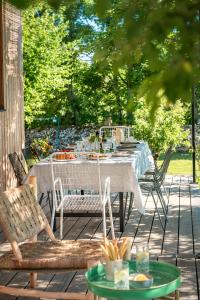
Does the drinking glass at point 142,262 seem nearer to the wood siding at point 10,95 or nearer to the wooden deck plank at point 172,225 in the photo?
the wooden deck plank at point 172,225

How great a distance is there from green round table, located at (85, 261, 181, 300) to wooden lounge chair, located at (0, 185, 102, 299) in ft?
0.64

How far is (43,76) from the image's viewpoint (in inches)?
578

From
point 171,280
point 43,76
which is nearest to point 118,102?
point 43,76

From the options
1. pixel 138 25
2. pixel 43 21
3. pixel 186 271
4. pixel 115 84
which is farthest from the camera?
pixel 115 84

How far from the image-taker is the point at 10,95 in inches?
312

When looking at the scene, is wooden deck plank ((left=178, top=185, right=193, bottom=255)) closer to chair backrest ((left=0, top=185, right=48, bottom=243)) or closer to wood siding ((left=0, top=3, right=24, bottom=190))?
chair backrest ((left=0, top=185, right=48, bottom=243))

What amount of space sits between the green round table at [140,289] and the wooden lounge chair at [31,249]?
194 millimetres

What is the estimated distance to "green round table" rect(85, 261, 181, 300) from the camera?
2.48 metres

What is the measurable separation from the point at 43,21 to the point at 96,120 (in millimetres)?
5278

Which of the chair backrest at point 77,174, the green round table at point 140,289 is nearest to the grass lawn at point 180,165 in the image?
the chair backrest at point 77,174

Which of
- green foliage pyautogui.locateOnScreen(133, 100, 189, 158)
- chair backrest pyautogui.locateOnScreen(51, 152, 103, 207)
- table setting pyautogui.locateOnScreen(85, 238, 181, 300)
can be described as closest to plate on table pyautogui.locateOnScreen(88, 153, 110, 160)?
chair backrest pyautogui.locateOnScreen(51, 152, 103, 207)

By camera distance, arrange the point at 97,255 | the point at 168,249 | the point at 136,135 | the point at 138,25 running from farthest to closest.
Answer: the point at 136,135
the point at 168,249
the point at 97,255
the point at 138,25

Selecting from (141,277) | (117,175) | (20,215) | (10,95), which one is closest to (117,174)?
(117,175)

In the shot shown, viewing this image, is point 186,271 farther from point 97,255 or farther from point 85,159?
point 85,159
